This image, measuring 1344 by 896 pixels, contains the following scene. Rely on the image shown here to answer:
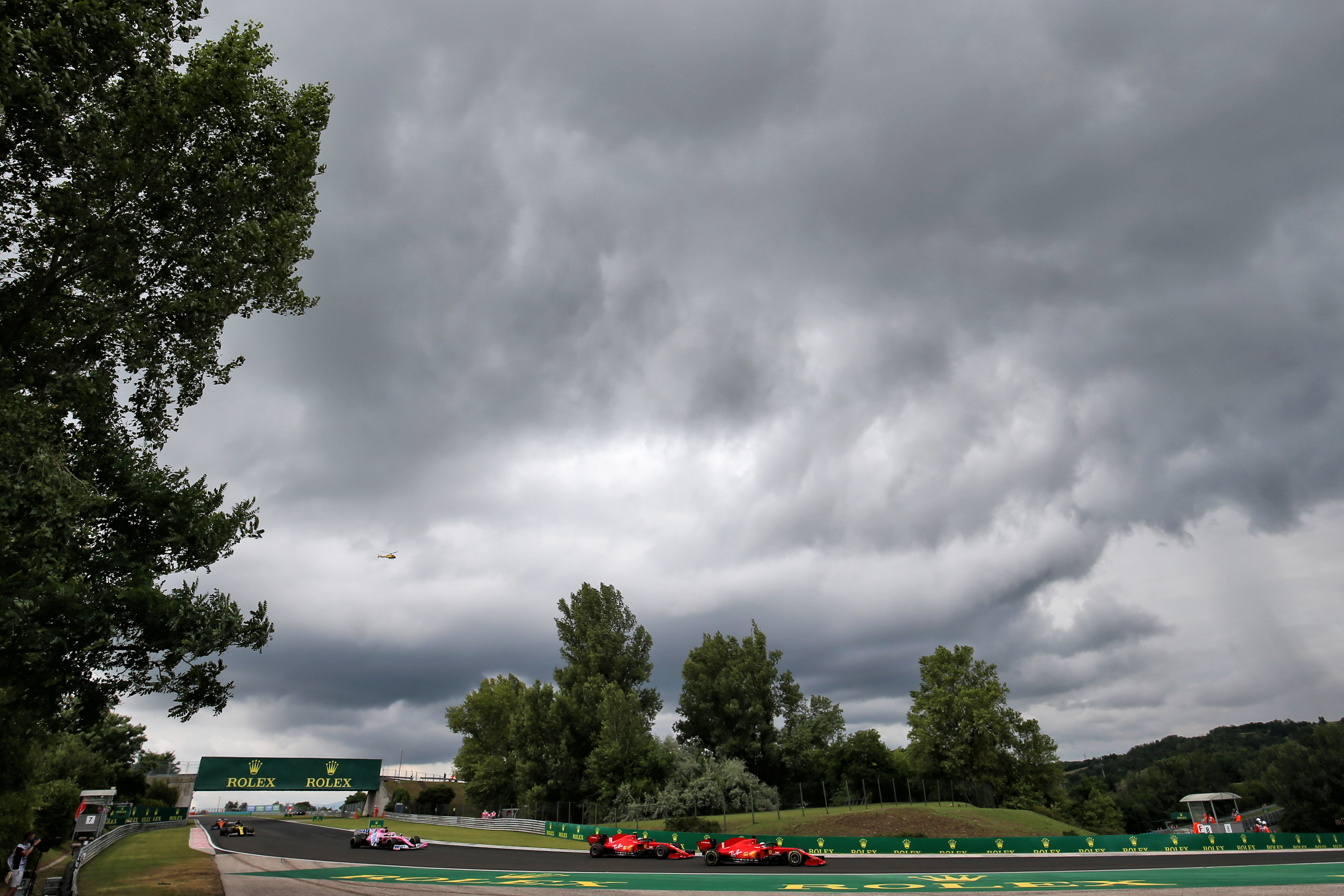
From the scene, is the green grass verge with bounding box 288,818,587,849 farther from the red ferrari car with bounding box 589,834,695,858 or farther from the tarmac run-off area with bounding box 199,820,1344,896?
the red ferrari car with bounding box 589,834,695,858

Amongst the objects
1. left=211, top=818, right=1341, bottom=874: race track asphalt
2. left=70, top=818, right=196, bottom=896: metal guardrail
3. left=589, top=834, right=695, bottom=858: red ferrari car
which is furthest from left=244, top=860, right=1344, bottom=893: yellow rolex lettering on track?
left=589, top=834, right=695, bottom=858: red ferrari car

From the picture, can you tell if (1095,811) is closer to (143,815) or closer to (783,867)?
(783,867)

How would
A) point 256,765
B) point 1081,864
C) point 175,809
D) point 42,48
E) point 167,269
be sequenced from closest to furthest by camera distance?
point 42,48, point 167,269, point 1081,864, point 256,765, point 175,809

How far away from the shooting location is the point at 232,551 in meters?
17.8

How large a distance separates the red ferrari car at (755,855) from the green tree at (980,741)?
118 feet

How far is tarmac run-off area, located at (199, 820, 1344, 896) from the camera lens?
71.5 ft

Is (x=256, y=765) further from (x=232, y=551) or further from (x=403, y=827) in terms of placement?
(x=232, y=551)

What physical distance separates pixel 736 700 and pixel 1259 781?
324ft

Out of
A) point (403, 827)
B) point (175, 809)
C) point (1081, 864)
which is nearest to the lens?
point (1081, 864)

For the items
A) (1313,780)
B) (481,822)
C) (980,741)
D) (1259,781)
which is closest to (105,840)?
(481,822)

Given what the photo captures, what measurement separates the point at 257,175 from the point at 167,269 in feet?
9.27

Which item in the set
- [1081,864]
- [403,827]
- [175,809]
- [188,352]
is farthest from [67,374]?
[175,809]

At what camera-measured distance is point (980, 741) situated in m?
63.9

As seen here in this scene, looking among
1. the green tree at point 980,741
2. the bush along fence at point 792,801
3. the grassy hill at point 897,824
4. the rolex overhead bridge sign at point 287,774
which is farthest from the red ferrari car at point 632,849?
the rolex overhead bridge sign at point 287,774
